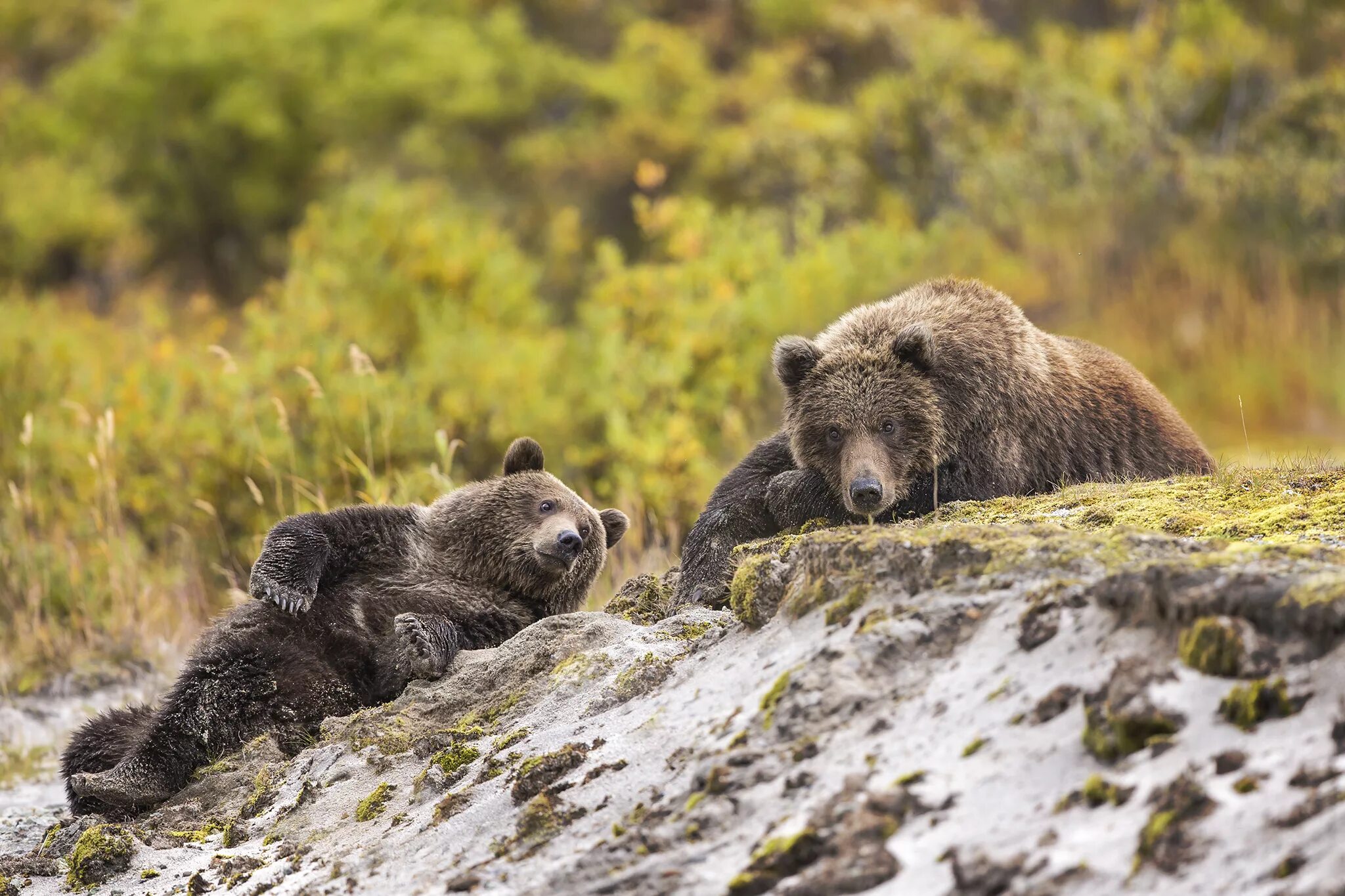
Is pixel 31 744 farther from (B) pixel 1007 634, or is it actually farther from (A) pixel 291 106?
(A) pixel 291 106

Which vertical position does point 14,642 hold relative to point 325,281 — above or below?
below

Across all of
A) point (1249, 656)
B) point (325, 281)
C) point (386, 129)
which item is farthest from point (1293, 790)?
point (386, 129)

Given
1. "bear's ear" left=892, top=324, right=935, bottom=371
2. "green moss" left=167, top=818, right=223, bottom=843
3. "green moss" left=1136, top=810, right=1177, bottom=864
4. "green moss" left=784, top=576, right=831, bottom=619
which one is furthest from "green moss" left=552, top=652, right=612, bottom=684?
"green moss" left=1136, top=810, right=1177, bottom=864

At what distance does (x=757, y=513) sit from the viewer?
19.4 feet

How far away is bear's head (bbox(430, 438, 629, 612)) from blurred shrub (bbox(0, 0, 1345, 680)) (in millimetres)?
1160

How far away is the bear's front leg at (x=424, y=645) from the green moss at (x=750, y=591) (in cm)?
149

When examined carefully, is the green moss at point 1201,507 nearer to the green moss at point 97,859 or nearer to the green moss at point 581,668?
the green moss at point 581,668

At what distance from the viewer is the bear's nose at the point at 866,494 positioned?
552 centimetres

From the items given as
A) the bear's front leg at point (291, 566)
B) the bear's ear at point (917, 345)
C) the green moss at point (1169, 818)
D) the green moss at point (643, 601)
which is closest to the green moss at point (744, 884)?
the green moss at point (1169, 818)

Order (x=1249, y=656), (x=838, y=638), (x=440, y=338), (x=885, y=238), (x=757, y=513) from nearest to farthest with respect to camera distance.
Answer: (x=1249, y=656), (x=838, y=638), (x=757, y=513), (x=440, y=338), (x=885, y=238)

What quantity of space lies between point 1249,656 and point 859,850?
2.64 ft

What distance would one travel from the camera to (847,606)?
3.64 meters

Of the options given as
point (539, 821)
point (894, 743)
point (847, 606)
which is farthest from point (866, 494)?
point (894, 743)

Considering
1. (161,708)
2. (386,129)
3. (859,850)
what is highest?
(386,129)
